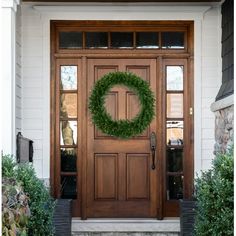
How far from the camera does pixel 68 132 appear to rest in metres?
6.60

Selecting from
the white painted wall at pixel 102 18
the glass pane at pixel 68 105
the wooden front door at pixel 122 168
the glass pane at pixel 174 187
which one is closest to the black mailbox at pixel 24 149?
the white painted wall at pixel 102 18

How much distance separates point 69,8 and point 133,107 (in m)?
1.36

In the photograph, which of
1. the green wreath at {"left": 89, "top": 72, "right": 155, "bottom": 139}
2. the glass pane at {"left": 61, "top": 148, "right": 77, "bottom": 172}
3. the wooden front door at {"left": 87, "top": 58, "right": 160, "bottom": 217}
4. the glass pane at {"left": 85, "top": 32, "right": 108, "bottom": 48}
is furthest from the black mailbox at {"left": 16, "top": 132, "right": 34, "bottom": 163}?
the glass pane at {"left": 85, "top": 32, "right": 108, "bottom": 48}

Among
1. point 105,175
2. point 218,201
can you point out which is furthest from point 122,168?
point 218,201

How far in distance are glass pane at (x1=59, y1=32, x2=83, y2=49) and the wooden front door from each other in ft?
0.87

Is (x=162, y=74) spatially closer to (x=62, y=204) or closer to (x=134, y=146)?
(x=134, y=146)

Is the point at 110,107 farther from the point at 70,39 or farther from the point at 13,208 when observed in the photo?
the point at 13,208

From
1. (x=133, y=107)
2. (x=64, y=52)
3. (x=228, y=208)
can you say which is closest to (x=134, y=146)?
(x=133, y=107)

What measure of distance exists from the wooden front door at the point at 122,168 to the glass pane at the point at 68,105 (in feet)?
0.77

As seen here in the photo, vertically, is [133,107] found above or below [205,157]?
above

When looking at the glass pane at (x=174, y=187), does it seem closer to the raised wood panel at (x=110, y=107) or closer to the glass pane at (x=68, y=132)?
the raised wood panel at (x=110, y=107)

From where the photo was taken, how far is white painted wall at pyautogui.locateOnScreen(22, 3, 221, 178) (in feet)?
21.1

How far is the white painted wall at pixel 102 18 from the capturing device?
6.44m

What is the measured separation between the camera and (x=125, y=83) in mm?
6539
